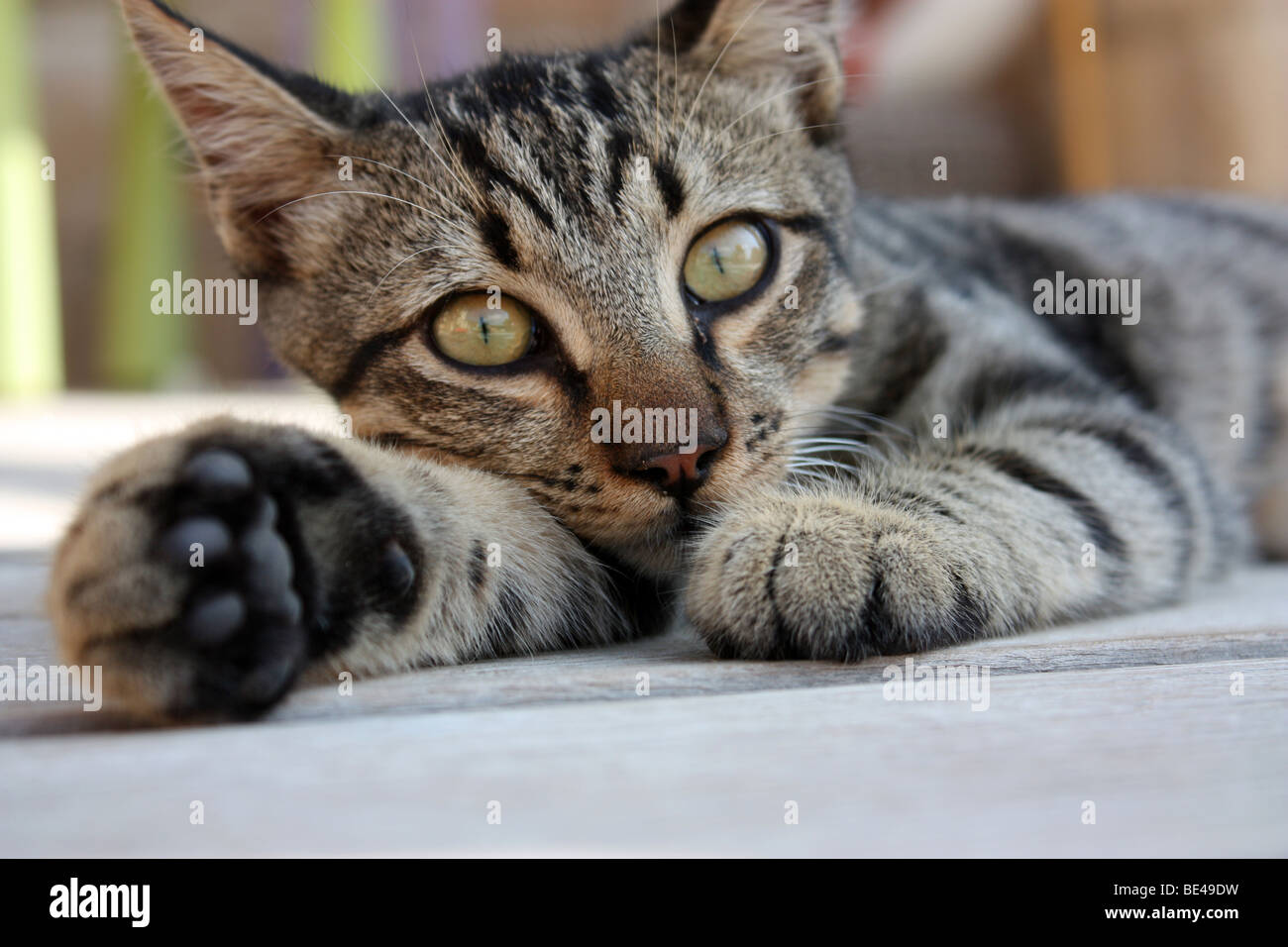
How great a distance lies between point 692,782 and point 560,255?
659mm

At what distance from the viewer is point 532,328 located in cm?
117

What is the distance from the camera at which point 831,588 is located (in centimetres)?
94

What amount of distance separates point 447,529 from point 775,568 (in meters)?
0.32

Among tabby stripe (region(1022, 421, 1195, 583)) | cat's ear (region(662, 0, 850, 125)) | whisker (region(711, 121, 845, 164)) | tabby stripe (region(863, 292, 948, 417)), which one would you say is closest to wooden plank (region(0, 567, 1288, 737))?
tabby stripe (region(1022, 421, 1195, 583))

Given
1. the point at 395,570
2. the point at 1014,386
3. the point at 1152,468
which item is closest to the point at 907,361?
the point at 1014,386

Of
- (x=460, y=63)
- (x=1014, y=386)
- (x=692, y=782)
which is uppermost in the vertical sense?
(x=460, y=63)

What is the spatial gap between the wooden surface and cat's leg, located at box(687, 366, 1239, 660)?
0.05 metres

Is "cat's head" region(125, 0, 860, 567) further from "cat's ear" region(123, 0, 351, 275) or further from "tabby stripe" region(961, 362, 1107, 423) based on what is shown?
"tabby stripe" region(961, 362, 1107, 423)

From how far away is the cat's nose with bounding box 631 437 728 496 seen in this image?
3.44ft

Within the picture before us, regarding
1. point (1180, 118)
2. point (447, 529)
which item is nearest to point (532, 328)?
point (447, 529)

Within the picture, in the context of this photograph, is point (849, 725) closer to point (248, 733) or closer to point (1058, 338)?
point (248, 733)

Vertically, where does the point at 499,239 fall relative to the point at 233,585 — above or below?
above
